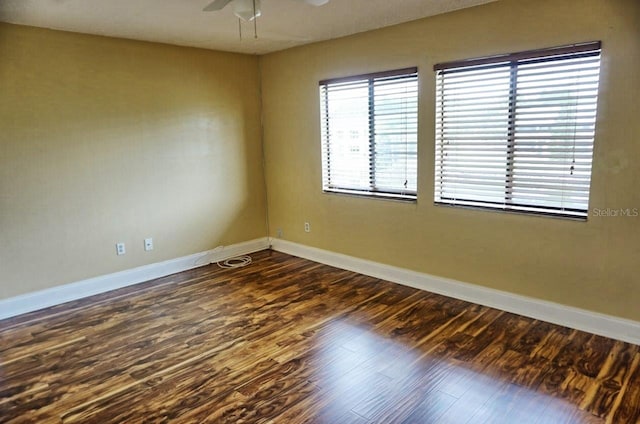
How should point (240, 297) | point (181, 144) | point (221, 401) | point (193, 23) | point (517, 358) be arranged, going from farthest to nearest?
point (181, 144) < point (240, 297) < point (193, 23) < point (517, 358) < point (221, 401)

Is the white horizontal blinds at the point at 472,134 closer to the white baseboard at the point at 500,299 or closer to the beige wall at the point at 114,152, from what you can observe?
the white baseboard at the point at 500,299

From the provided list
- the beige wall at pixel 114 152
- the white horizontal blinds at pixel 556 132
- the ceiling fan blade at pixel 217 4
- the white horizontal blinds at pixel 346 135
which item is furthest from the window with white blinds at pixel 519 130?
the beige wall at pixel 114 152

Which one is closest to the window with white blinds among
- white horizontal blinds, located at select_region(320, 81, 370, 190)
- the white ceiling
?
the white ceiling

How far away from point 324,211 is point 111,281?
7.63 ft

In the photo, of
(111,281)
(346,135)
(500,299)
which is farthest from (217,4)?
(500,299)

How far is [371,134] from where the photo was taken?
14.3 feet

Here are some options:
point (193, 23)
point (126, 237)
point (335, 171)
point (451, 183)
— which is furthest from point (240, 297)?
point (193, 23)

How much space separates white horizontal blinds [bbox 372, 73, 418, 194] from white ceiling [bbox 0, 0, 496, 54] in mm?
569

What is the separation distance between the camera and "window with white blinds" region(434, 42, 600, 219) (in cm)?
301

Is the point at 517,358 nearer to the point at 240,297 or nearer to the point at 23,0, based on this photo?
the point at 240,297

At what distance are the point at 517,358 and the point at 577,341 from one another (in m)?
0.54

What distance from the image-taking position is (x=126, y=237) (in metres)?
4.33

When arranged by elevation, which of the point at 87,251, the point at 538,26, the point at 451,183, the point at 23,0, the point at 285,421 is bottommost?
the point at 285,421

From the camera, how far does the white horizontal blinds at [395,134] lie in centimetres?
396
